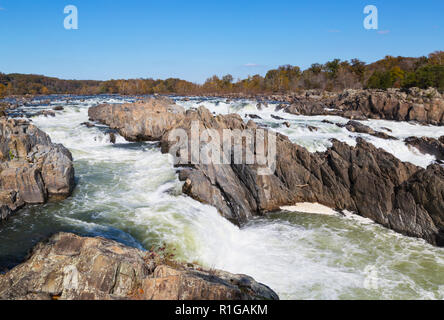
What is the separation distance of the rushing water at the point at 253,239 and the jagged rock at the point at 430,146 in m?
14.5

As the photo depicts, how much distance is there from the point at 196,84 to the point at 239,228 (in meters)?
141

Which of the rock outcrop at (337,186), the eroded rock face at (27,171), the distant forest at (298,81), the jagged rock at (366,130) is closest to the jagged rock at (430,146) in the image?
the jagged rock at (366,130)

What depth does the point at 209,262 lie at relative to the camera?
32.6ft

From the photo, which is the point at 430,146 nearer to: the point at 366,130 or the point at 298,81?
the point at 366,130

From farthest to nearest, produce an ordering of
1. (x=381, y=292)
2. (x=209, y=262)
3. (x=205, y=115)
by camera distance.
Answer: (x=205, y=115) < (x=209, y=262) < (x=381, y=292)

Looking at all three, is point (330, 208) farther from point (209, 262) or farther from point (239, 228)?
point (209, 262)

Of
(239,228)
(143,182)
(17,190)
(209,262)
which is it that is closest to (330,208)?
(239,228)

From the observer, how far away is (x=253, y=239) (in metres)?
12.1

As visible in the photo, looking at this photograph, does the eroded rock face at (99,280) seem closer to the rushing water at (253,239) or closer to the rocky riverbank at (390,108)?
the rushing water at (253,239)

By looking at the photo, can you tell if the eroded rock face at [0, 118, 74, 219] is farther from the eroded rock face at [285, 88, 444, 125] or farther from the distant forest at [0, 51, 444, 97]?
the distant forest at [0, 51, 444, 97]

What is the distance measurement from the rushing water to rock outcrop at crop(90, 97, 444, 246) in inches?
28.9

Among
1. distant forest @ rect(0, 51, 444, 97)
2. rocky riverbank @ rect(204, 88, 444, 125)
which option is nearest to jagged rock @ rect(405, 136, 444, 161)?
rocky riverbank @ rect(204, 88, 444, 125)

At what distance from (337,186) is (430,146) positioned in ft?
47.9
